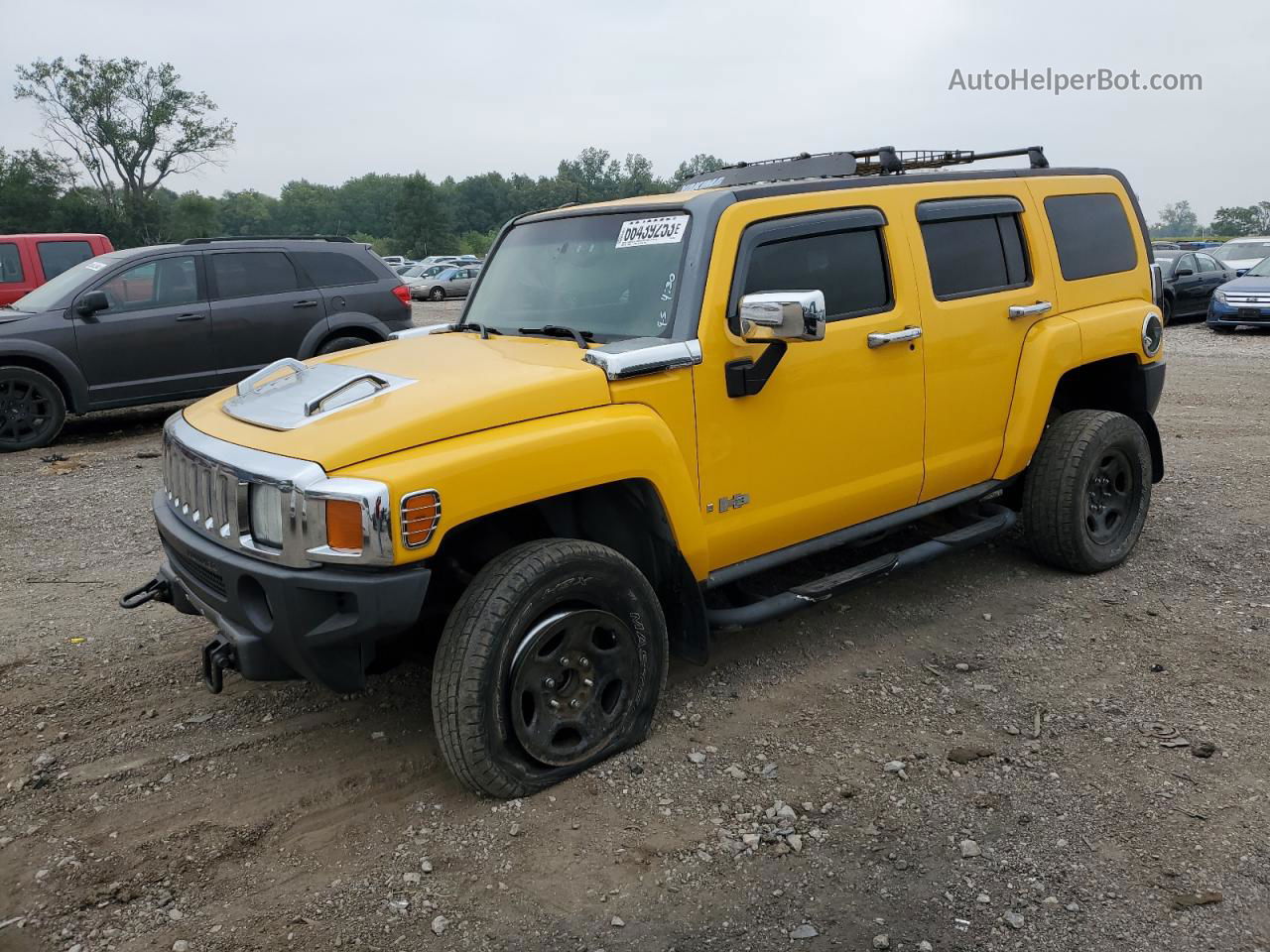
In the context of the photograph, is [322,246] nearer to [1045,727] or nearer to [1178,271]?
[1045,727]

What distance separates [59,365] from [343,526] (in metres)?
7.49

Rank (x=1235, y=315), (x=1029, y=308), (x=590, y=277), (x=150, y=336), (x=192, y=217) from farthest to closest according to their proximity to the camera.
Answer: (x=192, y=217) < (x=1235, y=315) < (x=150, y=336) < (x=1029, y=308) < (x=590, y=277)

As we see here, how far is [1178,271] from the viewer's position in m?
17.8

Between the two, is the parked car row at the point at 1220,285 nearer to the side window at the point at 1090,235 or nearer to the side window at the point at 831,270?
the side window at the point at 1090,235

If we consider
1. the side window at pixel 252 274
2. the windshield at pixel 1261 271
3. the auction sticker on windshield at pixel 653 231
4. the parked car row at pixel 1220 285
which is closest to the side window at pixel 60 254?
the side window at pixel 252 274

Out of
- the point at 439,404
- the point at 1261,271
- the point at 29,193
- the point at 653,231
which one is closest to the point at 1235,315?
the point at 1261,271

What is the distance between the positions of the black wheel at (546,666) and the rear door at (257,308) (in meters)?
7.11

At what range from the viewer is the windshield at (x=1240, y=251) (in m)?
21.3

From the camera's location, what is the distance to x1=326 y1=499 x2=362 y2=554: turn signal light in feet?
9.43

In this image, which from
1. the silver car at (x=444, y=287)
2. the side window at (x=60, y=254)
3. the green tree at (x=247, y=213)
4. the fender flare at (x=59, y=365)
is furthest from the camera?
the green tree at (x=247, y=213)

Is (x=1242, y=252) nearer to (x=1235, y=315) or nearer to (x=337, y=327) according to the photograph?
(x=1235, y=315)

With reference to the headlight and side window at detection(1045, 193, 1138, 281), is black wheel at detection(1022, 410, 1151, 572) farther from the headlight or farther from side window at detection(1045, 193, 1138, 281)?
the headlight

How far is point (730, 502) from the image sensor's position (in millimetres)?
3771

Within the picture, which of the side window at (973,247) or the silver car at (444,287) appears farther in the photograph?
the silver car at (444,287)
